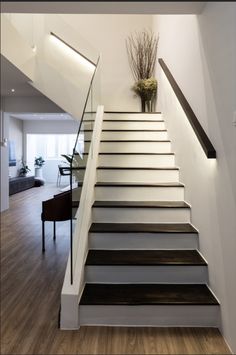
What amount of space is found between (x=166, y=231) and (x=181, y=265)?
380 mm

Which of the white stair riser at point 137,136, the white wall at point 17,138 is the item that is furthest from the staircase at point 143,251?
the white wall at point 17,138

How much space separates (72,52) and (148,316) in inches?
187

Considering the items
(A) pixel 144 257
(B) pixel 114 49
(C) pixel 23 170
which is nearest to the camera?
(A) pixel 144 257

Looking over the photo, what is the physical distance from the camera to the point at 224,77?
2.01 meters

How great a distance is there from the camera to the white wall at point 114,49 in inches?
249

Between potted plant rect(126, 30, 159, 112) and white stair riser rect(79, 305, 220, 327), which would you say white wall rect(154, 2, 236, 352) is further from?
potted plant rect(126, 30, 159, 112)

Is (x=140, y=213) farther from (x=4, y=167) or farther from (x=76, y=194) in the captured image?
(x=4, y=167)

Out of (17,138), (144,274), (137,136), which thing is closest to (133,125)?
(137,136)

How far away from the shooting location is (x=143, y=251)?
2.73 m

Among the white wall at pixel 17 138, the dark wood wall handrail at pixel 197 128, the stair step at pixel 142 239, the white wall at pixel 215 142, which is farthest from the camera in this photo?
the white wall at pixel 17 138

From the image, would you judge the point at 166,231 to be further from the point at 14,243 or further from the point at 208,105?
the point at 14,243

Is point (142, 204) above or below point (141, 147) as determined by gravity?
below

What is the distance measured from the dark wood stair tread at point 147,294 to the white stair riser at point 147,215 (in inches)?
28.9

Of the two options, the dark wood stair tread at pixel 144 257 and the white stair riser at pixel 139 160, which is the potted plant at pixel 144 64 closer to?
the white stair riser at pixel 139 160
